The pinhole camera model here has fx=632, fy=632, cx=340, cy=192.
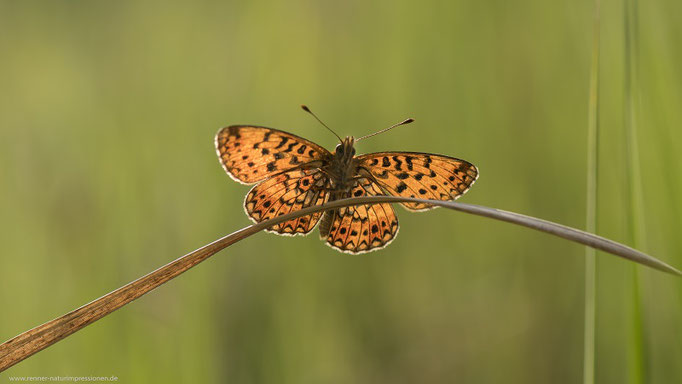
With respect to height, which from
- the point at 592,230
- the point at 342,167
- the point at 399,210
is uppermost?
the point at 342,167

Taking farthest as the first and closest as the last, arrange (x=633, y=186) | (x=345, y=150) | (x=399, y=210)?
(x=399, y=210) → (x=345, y=150) → (x=633, y=186)

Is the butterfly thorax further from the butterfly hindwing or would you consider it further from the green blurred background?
the green blurred background

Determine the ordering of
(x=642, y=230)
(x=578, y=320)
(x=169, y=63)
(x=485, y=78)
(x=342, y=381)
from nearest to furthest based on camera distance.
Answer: (x=642, y=230) → (x=342, y=381) → (x=578, y=320) → (x=485, y=78) → (x=169, y=63)

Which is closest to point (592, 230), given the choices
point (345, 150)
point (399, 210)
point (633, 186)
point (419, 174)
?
point (633, 186)

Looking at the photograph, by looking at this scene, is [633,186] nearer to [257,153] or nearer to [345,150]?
[345,150]

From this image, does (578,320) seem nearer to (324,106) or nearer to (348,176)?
(348,176)

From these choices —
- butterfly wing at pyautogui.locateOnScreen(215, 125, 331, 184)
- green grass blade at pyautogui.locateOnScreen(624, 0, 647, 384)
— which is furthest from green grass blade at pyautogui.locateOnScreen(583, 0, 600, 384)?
butterfly wing at pyautogui.locateOnScreen(215, 125, 331, 184)

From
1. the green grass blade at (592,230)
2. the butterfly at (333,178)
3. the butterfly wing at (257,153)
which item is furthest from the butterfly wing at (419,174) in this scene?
the green grass blade at (592,230)

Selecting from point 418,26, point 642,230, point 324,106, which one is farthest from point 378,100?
point 642,230
